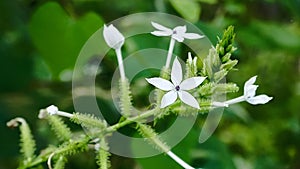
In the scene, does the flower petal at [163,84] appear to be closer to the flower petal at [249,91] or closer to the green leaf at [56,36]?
the flower petal at [249,91]

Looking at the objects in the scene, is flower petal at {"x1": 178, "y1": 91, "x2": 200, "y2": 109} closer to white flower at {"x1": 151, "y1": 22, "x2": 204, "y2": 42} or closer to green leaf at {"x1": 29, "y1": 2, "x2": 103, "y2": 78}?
white flower at {"x1": 151, "y1": 22, "x2": 204, "y2": 42}

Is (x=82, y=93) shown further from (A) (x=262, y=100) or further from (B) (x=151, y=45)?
Answer: (A) (x=262, y=100)

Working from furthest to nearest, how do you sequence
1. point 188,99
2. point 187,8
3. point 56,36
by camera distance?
point 56,36 → point 187,8 → point 188,99

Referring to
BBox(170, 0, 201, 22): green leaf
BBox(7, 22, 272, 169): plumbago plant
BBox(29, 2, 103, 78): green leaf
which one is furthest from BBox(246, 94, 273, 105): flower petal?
BBox(29, 2, 103, 78): green leaf

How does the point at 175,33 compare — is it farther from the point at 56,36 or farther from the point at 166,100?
the point at 56,36

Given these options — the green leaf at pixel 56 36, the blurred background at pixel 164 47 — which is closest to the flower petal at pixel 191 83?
the blurred background at pixel 164 47

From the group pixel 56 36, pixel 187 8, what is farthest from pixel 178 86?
pixel 56 36
